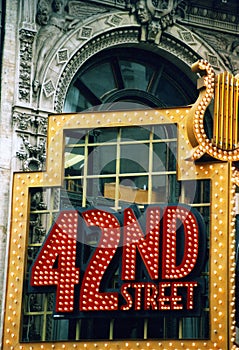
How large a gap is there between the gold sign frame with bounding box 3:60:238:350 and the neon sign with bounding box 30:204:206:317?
403mm

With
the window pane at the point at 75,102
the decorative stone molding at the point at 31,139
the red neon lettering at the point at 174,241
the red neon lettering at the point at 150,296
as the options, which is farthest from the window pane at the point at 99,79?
the red neon lettering at the point at 150,296

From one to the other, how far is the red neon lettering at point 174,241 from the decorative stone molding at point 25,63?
4.54 meters

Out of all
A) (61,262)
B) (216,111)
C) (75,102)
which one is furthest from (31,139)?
(216,111)

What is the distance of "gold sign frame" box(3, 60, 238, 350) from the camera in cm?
2481

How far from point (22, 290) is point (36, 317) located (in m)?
1.32

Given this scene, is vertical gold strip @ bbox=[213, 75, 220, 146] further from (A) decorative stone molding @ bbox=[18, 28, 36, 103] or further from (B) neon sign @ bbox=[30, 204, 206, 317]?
(A) decorative stone molding @ bbox=[18, 28, 36, 103]

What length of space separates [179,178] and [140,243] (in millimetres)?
1516

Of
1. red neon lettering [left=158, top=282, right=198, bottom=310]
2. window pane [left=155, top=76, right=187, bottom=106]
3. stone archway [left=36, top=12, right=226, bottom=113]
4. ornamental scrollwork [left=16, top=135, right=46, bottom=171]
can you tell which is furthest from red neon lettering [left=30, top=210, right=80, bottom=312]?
window pane [left=155, top=76, right=187, bottom=106]

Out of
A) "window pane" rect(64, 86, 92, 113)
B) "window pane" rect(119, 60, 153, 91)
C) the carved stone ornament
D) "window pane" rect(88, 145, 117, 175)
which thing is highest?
the carved stone ornament

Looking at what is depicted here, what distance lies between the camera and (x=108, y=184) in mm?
27750

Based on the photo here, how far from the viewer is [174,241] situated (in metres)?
25.4

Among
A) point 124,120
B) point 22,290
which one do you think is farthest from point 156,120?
point 22,290

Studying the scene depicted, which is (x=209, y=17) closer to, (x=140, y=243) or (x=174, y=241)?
(x=174, y=241)

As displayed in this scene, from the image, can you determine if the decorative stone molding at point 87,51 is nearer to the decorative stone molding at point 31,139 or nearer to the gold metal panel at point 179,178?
the decorative stone molding at point 31,139
